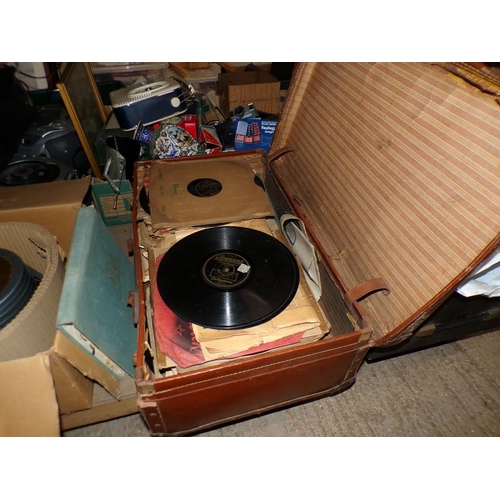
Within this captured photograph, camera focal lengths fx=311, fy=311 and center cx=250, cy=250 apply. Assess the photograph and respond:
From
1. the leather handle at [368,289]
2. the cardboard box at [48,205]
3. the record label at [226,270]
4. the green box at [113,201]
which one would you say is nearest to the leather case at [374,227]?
the leather handle at [368,289]

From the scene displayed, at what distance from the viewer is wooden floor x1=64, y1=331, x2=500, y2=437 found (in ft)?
4.31

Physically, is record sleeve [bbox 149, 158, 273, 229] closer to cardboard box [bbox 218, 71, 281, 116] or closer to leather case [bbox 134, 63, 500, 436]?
leather case [bbox 134, 63, 500, 436]

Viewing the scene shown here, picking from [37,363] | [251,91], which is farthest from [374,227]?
[251,91]

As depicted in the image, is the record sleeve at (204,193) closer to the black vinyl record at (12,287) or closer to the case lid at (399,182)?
the case lid at (399,182)

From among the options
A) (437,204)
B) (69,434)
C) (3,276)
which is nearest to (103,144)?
(3,276)

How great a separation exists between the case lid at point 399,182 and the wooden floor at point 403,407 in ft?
2.16

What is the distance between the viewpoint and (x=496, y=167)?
2.26 feet

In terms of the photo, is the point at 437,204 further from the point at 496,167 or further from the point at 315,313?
the point at 315,313

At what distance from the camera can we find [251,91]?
2.46 m

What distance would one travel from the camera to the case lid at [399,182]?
0.73 m

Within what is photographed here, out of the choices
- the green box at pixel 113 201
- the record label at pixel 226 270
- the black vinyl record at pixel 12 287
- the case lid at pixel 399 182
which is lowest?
the green box at pixel 113 201

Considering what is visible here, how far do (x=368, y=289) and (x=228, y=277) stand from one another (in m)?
0.46

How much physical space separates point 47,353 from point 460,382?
1.69m

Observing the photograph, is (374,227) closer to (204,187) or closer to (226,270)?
(226,270)
